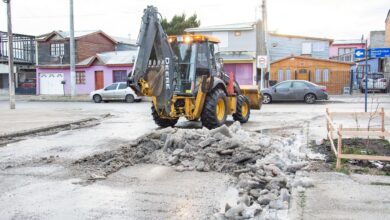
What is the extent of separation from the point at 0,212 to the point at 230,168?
3914 millimetres

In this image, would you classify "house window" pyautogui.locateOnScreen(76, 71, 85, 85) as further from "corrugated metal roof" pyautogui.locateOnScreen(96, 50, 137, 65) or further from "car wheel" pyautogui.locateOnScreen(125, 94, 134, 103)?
"car wheel" pyautogui.locateOnScreen(125, 94, 134, 103)

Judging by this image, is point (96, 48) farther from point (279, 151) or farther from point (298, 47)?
point (279, 151)

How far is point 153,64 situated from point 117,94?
20611 millimetres

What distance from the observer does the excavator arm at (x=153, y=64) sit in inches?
472

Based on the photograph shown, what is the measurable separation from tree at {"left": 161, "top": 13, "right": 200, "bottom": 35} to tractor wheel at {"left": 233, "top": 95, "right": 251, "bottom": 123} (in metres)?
39.1

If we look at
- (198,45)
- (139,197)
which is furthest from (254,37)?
(139,197)

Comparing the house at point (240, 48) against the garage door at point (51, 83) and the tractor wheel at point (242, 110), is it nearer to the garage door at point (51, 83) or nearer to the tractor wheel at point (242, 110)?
the garage door at point (51, 83)

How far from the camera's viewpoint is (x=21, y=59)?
50.6 m

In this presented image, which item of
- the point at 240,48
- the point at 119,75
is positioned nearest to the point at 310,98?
the point at 240,48

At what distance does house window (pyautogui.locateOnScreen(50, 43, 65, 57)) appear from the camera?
1769 inches

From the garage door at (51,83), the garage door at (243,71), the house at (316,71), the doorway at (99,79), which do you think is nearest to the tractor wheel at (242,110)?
the house at (316,71)

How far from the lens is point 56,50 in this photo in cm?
4516

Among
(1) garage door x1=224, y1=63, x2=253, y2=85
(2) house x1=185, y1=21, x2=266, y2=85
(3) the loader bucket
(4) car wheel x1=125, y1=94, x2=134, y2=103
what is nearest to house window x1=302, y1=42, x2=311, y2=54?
(2) house x1=185, y1=21, x2=266, y2=85

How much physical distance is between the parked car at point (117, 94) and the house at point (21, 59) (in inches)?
708
